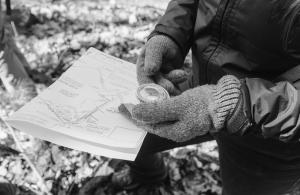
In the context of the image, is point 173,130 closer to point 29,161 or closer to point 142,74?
point 142,74

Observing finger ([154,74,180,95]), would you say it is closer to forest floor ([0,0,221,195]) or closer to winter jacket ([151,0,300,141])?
winter jacket ([151,0,300,141])

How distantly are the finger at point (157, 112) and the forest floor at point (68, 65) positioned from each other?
0.68m

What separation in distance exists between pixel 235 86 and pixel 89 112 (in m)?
0.68

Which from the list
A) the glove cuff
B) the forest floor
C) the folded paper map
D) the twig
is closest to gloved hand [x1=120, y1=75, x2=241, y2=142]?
the glove cuff

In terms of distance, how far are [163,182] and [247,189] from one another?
2.79ft

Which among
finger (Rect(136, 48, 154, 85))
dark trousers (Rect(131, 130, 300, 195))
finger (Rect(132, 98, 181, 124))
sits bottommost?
dark trousers (Rect(131, 130, 300, 195))

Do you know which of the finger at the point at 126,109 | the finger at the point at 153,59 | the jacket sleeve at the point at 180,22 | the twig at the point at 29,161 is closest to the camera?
the finger at the point at 126,109

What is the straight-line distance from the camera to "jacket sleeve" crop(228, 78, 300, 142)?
4.29ft

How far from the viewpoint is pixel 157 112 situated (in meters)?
1.39

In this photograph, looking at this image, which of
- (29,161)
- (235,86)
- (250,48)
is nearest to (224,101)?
(235,86)

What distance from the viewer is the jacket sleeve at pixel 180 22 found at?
180 centimetres

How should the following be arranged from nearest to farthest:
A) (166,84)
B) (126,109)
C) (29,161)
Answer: (126,109)
(166,84)
(29,161)

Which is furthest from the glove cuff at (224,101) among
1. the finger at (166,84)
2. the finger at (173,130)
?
the finger at (166,84)

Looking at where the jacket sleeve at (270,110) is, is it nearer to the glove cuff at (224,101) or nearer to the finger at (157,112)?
the glove cuff at (224,101)
